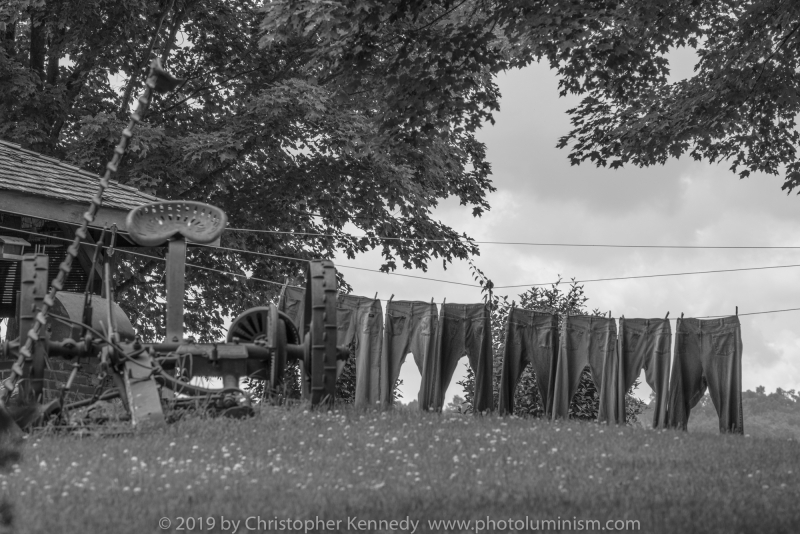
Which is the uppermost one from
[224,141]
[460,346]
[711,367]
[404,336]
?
[224,141]

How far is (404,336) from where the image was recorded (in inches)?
541

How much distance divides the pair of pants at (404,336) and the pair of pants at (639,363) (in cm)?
255

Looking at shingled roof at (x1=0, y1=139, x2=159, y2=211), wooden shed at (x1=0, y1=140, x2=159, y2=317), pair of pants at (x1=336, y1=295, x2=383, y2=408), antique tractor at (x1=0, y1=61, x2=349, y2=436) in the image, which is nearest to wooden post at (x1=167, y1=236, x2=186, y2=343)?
antique tractor at (x1=0, y1=61, x2=349, y2=436)

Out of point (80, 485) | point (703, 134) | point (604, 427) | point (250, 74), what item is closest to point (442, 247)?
point (250, 74)

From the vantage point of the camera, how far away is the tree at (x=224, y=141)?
1778 cm

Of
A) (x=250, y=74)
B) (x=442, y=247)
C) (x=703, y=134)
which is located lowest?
(x=442, y=247)

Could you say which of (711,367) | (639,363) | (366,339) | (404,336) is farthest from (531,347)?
(711,367)

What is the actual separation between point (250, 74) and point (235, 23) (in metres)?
1.11

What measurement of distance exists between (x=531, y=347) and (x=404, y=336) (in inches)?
71.4

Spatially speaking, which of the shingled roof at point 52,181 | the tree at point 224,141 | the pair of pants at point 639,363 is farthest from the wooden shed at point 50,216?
the pair of pants at point 639,363

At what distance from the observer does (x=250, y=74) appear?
1975 centimetres

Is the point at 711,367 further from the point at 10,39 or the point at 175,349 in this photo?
the point at 10,39

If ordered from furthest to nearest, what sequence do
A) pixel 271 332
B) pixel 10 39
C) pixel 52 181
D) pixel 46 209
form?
pixel 10 39
pixel 52 181
pixel 46 209
pixel 271 332

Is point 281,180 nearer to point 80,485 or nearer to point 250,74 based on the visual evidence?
point 250,74
